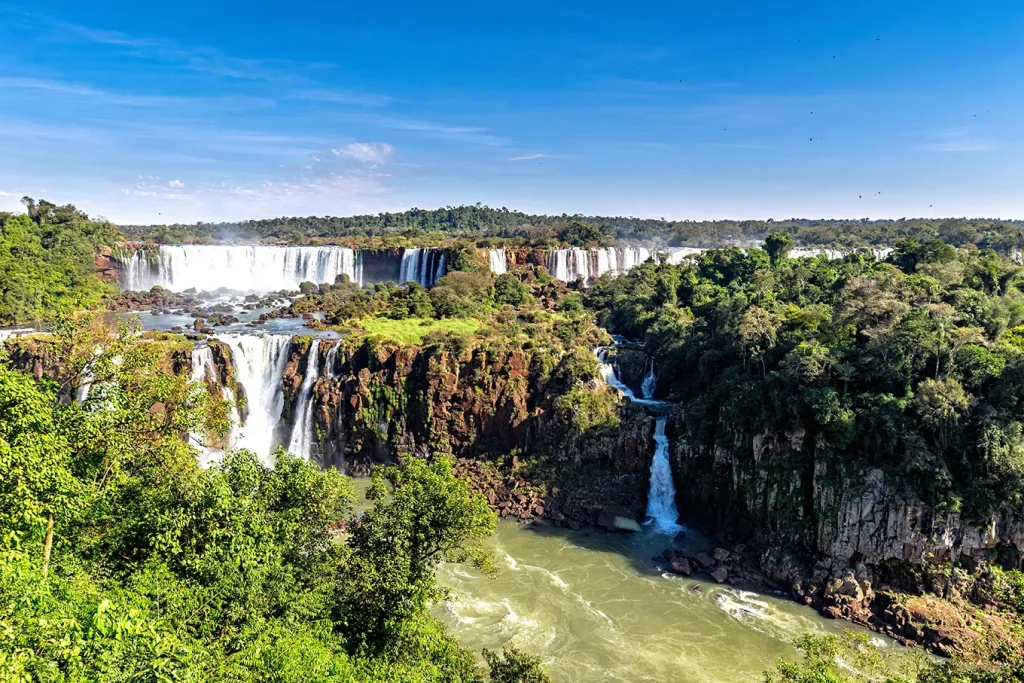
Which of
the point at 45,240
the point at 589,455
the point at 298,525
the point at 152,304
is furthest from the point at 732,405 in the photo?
the point at 45,240

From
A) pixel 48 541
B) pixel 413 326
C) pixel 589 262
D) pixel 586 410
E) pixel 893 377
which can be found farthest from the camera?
pixel 589 262

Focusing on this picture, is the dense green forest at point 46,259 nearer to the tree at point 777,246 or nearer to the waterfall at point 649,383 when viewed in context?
the waterfall at point 649,383

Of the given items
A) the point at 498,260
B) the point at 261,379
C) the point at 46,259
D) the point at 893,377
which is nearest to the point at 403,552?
the point at 893,377

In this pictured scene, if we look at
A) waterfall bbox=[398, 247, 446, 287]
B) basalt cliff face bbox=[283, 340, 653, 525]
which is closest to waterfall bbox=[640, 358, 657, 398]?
basalt cliff face bbox=[283, 340, 653, 525]

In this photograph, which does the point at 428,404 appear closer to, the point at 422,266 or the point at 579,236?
the point at 422,266

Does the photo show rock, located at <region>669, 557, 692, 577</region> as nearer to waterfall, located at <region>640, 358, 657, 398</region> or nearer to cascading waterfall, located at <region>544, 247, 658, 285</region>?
waterfall, located at <region>640, 358, 657, 398</region>

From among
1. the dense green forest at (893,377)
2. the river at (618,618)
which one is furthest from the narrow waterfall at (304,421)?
the dense green forest at (893,377)
